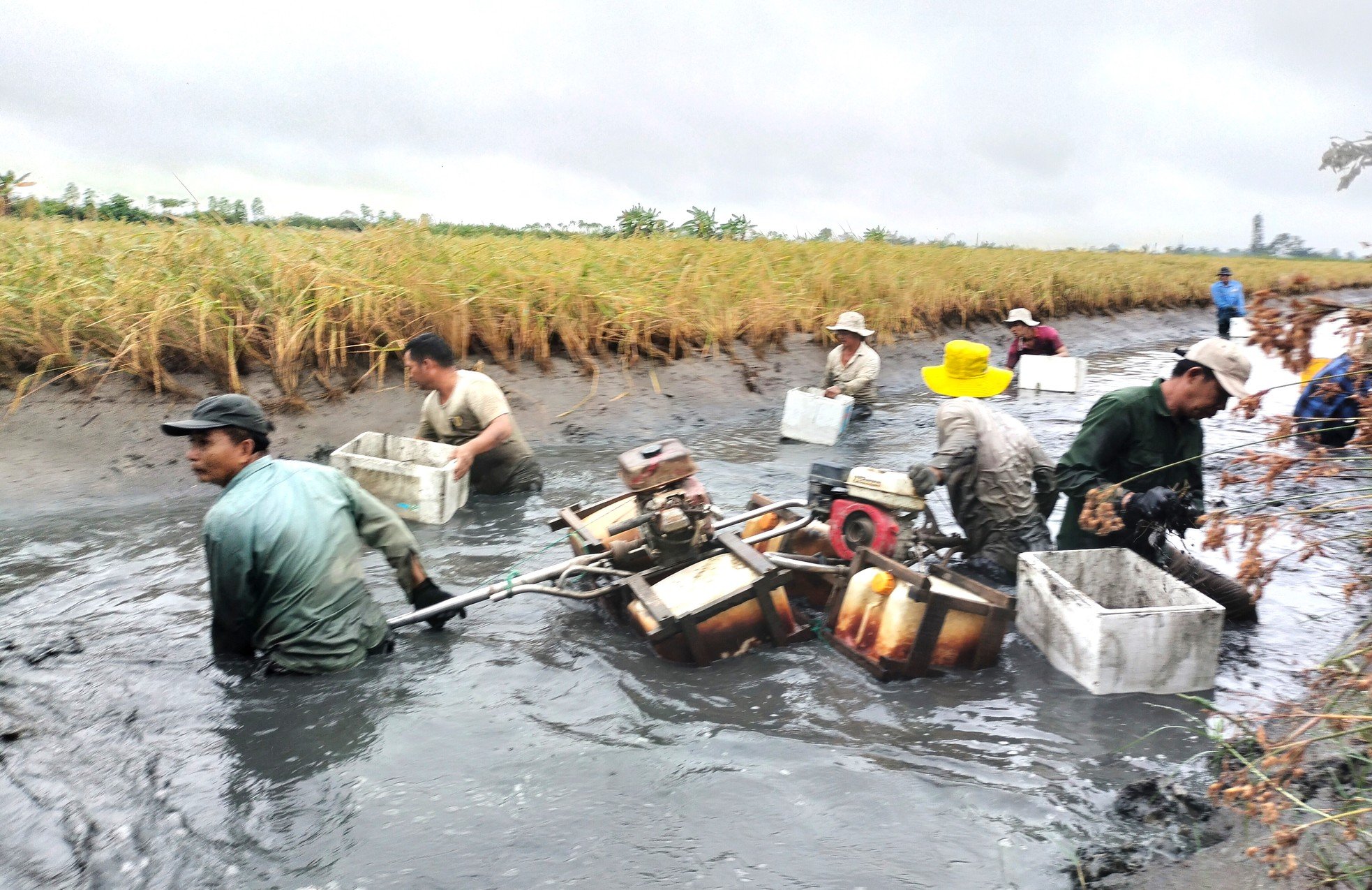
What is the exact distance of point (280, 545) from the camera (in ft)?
12.7

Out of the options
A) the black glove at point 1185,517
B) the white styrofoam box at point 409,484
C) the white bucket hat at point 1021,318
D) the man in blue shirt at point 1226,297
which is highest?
the man in blue shirt at point 1226,297

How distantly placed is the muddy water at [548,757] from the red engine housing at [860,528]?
0.56 meters

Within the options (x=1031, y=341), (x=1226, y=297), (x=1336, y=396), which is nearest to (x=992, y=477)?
(x=1336, y=396)

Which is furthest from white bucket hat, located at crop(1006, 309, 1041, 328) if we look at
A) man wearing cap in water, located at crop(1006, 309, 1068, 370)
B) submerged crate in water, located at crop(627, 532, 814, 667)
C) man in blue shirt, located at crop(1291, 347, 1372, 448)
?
submerged crate in water, located at crop(627, 532, 814, 667)

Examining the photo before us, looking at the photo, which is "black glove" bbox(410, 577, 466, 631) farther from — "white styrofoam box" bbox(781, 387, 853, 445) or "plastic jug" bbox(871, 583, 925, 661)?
"white styrofoam box" bbox(781, 387, 853, 445)

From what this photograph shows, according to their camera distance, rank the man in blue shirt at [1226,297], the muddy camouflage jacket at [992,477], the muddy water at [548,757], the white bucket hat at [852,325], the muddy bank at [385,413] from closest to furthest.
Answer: the muddy water at [548,757] → the muddy camouflage jacket at [992,477] → the muddy bank at [385,413] → the white bucket hat at [852,325] → the man in blue shirt at [1226,297]

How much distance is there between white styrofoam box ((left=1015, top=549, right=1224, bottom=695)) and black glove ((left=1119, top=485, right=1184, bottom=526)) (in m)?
0.24

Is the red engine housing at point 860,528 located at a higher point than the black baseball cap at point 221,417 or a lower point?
lower

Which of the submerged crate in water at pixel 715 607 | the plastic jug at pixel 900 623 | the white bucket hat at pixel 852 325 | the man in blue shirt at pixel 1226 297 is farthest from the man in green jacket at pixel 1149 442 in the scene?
the man in blue shirt at pixel 1226 297

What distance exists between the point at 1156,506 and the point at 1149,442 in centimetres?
52

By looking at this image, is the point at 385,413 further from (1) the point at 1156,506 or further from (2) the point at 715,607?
(1) the point at 1156,506

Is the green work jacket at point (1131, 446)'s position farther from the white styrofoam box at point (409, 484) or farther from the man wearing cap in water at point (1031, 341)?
the man wearing cap in water at point (1031, 341)

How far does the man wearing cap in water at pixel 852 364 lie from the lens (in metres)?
9.14

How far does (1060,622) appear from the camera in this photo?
→ 13.6 ft
